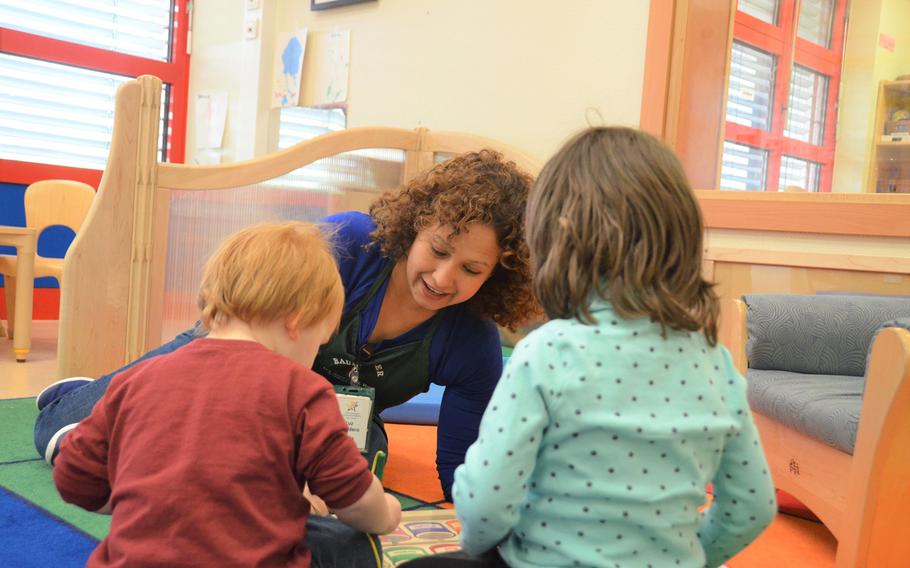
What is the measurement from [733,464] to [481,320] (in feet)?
3.21

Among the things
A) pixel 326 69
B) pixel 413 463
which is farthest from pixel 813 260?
pixel 326 69

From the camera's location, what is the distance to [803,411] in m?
1.90

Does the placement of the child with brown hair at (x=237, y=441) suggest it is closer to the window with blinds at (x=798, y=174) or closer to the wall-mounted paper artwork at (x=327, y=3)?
the window with blinds at (x=798, y=174)

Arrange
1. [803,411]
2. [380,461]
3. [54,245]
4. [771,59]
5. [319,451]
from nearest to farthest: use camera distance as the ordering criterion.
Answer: [319,451], [380,461], [803,411], [771,59], [54,245]

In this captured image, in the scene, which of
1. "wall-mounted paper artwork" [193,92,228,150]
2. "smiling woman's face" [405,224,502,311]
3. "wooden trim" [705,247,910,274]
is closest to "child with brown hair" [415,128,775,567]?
"smiling woman's face" [405,224,502,311]

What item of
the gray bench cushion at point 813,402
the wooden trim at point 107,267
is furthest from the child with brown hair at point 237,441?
the wooden trim at point 107,267

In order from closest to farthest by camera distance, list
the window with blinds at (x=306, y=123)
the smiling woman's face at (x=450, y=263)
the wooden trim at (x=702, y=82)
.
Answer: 1. the smiling woman's face at (x=450, y=263)
2. the wooden trim at (x=702, y=82)
3. the window with blinds at (x=306, y=123)

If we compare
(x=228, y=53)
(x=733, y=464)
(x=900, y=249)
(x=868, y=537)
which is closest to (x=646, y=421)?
(x=733, y=464)

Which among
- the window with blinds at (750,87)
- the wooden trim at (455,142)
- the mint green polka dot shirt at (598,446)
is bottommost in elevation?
the mint green polka dot shirt at (598,446)

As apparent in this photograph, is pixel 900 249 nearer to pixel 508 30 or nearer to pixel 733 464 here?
pixel 508 30

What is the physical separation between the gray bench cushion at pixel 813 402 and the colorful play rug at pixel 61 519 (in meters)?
0.78

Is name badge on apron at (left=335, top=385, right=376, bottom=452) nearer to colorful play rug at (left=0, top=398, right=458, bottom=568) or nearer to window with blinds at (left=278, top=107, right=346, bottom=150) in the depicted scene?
colorful play rug at (left=0, top=398, right=458, bottom=568)

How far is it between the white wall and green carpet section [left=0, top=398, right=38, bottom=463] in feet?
6.28

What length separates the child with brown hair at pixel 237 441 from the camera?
852 millimetres
